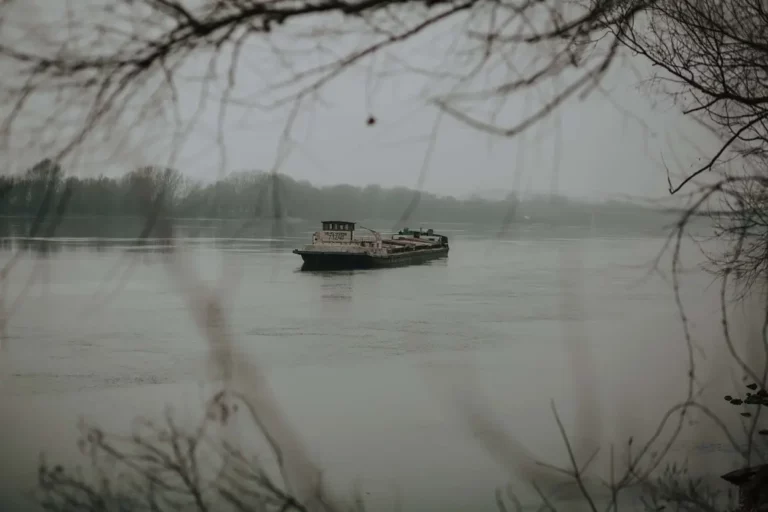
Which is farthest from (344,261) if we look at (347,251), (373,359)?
(373,359)

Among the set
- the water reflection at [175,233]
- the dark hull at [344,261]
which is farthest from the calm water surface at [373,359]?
the dark hull at [344,261]

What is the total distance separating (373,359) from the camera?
3.71m

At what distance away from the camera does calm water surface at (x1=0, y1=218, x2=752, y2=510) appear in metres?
1.93

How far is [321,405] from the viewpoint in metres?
2.68

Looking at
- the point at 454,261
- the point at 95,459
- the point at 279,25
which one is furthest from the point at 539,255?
the point at 279,25

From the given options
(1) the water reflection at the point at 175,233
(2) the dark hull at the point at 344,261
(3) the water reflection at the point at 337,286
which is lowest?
(3) the water reflection at the point at 337,286

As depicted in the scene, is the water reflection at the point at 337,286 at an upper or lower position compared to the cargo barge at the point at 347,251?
lower

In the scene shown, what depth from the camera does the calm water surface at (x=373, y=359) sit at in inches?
75.8

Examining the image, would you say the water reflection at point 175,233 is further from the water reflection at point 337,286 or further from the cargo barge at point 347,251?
the cargo barge at point 347,251

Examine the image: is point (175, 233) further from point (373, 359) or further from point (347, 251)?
point (347, 251)

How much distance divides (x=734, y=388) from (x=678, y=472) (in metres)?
0.68

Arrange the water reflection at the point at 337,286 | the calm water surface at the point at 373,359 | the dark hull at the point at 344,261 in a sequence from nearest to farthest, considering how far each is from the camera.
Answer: the calm water surface at the point at 373,359, the water reflection at the point at 337,286, the dark hull at the point at 344,261

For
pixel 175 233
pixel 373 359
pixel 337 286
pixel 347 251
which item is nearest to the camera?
pixel 175 233

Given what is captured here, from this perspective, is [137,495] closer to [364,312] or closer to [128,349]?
[128,349]
